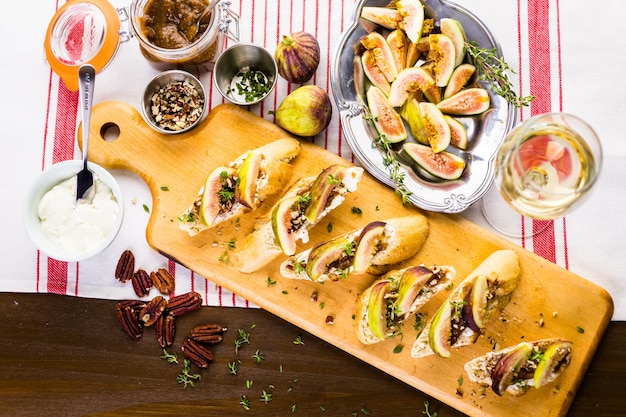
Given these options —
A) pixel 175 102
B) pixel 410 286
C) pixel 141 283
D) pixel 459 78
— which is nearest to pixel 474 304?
pixel 410 286

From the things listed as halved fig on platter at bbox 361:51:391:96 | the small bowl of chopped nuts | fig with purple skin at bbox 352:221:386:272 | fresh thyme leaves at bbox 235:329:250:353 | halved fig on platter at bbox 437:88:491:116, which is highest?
halved fig on platter at bbox 361:51:391:96

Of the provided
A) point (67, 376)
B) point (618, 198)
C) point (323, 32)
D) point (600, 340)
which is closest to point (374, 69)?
point (323, 32)

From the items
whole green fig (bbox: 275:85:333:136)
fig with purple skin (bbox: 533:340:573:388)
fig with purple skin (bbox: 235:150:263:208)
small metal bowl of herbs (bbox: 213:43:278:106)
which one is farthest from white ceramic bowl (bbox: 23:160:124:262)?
fig with purple skin (bbox: 533:340:573:388)

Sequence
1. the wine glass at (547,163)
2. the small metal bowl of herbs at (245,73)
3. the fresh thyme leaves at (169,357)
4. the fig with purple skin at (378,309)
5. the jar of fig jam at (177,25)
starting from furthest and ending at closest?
the fresh thyme leaves at (169,357), the small metal bowl of herbs at (245,73), the jar of fig jam at (177,25), the fig with purple skin at (378,309), the wine glass at (547,163)

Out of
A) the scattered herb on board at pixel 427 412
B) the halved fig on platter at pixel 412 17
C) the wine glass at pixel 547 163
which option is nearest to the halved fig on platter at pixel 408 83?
the halved fig on platter at pixel 412 17

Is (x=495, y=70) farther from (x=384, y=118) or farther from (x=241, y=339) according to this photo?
(x=241, y=339)

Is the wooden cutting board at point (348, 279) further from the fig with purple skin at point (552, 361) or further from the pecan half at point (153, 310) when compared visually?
the pecan half at point (153, 310)

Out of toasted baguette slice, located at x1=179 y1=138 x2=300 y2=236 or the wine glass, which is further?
toasted baguette slice, located at x1=179 y1=138 x2=300 y2=236

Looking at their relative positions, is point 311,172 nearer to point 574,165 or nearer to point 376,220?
point 376,220

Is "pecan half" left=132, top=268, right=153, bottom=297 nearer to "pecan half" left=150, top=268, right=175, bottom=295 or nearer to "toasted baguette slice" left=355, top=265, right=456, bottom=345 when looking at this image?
"pecan half" left=150, top=268, right=175, bottom=295
